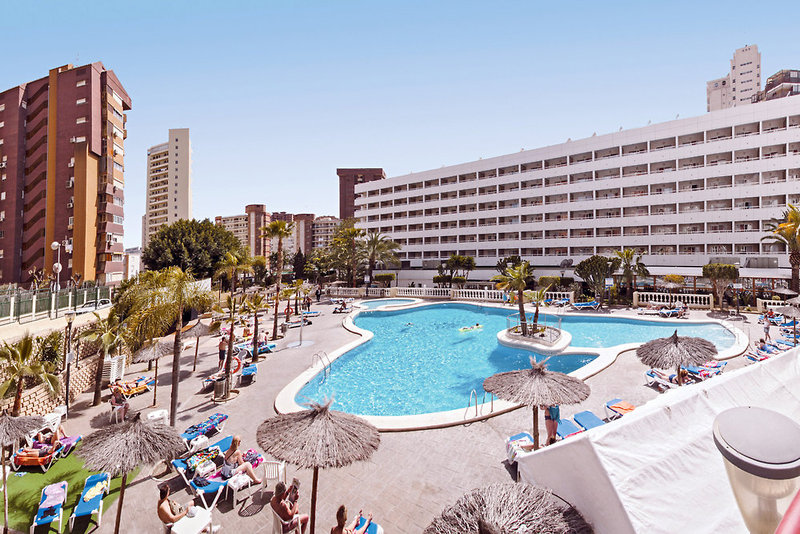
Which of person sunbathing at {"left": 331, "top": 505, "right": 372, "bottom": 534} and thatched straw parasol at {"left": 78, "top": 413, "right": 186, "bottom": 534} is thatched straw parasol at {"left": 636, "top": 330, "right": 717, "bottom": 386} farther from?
thatched straw parasol at {"left": 78, "top": 413, "right": 186, "bottom": 534}

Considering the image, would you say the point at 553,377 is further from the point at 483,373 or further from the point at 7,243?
the point at 7,243

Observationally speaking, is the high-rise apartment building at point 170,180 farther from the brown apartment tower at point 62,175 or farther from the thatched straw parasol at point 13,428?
the thatched straw parasol at point 13,428

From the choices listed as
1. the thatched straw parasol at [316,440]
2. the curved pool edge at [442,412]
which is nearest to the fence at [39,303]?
the curved pool edge at [442,412]

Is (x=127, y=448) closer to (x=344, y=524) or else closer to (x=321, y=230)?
(x=344, y=524)

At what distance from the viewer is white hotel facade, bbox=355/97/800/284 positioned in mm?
37281

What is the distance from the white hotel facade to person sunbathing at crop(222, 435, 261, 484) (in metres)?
45.1

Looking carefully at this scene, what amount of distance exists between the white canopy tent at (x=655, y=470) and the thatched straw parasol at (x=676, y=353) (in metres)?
6.25

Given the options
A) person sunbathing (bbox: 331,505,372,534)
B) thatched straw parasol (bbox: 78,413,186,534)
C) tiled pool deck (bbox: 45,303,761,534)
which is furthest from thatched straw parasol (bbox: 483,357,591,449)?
thatched straw parasol (bbox: 78,413,186,534)

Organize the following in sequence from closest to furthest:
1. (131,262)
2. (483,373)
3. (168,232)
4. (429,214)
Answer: (483,373) → (168,232) → (429,214) → (131,262)

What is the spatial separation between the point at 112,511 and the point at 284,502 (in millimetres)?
4086

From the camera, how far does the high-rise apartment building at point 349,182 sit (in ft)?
361

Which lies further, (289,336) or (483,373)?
(289,336)

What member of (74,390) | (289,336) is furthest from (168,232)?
(74,390)

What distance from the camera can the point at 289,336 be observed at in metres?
21.7
